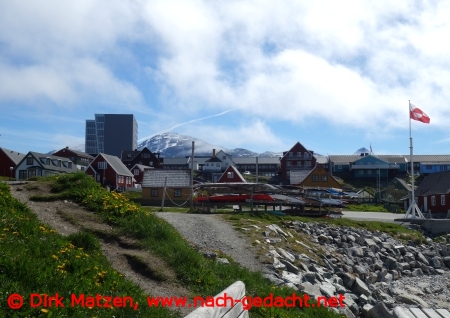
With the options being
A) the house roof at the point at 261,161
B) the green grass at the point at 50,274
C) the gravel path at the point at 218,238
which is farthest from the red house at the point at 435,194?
the house roof at the point at 261,161

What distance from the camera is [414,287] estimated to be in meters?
20.9

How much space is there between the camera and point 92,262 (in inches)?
328

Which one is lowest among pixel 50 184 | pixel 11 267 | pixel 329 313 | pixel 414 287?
pixel 414 287

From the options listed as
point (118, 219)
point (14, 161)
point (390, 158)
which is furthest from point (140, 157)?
point (118, 219)

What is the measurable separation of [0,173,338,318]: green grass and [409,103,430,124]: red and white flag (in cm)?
3128

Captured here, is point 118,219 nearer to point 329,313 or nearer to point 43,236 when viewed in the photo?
point 43,236

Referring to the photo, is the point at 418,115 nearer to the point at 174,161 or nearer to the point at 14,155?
the point at 14,155

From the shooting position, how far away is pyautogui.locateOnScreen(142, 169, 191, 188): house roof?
172 feet

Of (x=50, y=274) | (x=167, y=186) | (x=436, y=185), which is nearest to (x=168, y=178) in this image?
(x=167, y=186)

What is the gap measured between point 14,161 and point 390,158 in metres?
79.5

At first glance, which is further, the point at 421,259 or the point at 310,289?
the point at 421,259

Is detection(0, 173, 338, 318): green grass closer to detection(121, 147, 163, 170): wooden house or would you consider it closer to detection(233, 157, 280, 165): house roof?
detection(121, 147, 163, 170): wooden house

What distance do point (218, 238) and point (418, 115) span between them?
27.5m

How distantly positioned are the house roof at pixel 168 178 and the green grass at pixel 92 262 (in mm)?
37348
